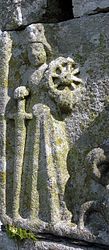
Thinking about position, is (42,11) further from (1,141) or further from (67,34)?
(1,141)

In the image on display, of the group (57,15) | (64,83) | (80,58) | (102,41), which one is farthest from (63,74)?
(57,15)

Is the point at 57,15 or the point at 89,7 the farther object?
the point at 57,15

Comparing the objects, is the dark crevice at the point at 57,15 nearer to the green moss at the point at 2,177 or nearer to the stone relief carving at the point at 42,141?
the stone relief carving at the point at 42,141

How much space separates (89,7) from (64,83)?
1.76ft

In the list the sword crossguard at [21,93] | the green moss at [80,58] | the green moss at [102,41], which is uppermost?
the green moss at [102,41]

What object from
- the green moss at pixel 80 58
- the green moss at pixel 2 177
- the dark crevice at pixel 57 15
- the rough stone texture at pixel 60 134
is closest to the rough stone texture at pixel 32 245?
the rough stone texture at pixel 60 134

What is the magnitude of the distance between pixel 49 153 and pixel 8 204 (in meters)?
0.56

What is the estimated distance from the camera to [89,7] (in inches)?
135

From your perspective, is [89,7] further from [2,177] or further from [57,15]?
[2,177]

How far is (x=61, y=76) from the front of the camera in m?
3.41

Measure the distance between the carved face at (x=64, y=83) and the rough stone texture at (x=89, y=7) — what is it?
1.09 ft

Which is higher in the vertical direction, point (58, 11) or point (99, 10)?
point (58, 11)

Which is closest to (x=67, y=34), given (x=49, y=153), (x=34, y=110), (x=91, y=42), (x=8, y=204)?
(x=91, y=42)

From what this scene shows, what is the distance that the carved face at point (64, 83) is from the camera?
3.42 m
